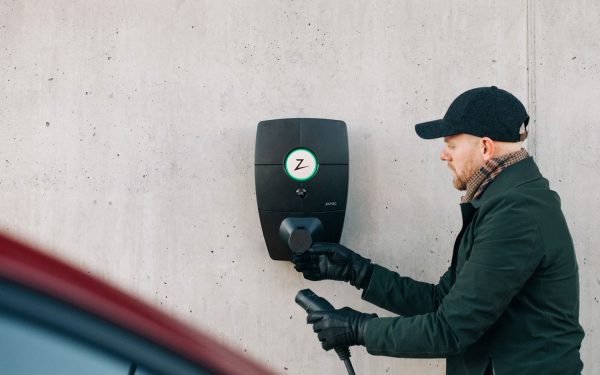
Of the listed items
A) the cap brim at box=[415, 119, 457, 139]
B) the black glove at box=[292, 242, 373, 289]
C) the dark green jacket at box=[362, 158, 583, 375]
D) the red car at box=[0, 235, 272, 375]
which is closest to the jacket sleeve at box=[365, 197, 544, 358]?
the dark green jacket at box=[362, 158, 583, 375]

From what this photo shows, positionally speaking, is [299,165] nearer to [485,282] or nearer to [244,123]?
[244,123]

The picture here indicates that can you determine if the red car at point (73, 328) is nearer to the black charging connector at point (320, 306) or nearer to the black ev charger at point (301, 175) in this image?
the black charging connector at point (320, 306)

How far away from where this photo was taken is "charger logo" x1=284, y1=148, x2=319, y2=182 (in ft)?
6.59

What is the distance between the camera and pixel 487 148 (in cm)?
172

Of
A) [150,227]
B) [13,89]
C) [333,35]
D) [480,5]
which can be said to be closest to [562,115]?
[480,5]

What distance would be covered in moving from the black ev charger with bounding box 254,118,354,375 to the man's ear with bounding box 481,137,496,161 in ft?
1.54

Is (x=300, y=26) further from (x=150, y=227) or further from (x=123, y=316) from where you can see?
(x=123, y=316)

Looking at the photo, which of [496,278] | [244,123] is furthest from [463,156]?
[244,123]

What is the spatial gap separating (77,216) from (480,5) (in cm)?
146

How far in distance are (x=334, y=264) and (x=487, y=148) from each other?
1.79 feet

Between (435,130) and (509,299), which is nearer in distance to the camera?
→ (509,299)

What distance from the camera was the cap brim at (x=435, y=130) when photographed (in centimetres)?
174

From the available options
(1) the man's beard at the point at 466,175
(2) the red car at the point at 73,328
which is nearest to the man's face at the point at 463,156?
(1) the man's beard at the point at 466,175

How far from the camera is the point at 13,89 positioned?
2.24 metres
